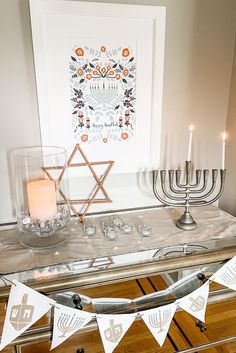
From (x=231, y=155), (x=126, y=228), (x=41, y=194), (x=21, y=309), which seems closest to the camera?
(x=21, y=309)

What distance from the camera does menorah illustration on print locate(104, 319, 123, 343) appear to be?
2.15ft

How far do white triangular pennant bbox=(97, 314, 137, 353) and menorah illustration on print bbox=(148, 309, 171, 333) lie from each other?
51mm

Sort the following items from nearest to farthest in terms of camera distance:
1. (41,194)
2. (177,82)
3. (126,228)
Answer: (41,194), (126,228), (177,82)

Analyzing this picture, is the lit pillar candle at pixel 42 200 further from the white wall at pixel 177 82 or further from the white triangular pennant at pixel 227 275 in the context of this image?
the white triangular pennant at pixel 227 275

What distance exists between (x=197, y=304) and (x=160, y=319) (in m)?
0.10

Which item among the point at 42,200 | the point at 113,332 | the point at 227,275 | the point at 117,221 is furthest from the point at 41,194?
the point at 227,275

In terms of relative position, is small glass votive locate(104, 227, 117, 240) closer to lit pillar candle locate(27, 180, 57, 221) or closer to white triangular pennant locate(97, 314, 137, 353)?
lit pillar candle locate(27, 180, 57, 221)

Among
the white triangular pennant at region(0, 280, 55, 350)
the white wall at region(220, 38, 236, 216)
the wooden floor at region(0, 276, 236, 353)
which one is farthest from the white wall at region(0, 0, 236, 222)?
the white triangular pennant at region(0, 280, 55, 350)

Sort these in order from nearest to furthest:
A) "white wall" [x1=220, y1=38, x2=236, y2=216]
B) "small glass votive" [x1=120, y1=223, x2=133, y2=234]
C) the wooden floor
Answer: the wooden floor → "small glass votive" [x1=120, y1=223, x2=133, y2=234] → "white wall" [x1=220, y1=38, x2=236, y2=216]

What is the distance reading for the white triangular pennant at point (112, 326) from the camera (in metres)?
0.64

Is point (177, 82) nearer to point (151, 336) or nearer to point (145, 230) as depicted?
point (145, 230)

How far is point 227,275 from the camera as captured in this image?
702 mm

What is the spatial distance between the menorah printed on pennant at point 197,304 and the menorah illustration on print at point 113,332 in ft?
0.61

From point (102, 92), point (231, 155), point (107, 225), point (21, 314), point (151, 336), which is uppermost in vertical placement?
point (102, 92)
